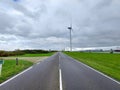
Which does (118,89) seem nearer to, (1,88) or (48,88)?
(48,88)

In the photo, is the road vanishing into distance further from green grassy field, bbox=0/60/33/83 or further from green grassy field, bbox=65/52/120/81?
green grassy field, bbox=65/52/120/81

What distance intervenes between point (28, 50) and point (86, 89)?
143478mm

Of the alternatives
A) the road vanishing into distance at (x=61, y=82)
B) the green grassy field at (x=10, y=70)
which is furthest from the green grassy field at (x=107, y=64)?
the green grassy field at (x=10, y=70)

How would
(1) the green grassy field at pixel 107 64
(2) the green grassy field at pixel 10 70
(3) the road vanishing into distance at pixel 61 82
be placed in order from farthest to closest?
(1) the green grassy field at pixel 107 64
(2) the green grassy field at pixel 10 70
(3) the road vanishing into distance at pixel 61 82

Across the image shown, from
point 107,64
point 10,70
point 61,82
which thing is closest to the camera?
point 61,82

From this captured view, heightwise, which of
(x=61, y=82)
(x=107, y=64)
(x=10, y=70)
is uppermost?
(x=107, y=64)

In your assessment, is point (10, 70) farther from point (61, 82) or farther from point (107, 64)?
point (107, 64)

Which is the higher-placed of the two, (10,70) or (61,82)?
(10,70)

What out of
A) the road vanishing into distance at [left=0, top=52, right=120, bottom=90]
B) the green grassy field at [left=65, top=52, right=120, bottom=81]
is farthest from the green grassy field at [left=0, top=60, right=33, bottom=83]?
the green grassy field at [left=65, top=52, right=120, bottom=81]

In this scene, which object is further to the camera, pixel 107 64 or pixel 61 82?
pixel 107 64

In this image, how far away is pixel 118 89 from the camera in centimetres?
1057

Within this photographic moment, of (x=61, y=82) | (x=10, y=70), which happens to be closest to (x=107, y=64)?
(x=10, y=70)

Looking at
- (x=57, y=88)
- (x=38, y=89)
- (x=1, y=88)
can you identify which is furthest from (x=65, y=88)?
(x=1, y=88)

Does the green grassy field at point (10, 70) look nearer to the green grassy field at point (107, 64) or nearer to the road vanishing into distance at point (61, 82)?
the road vanishing into distance at point (61, 82)
